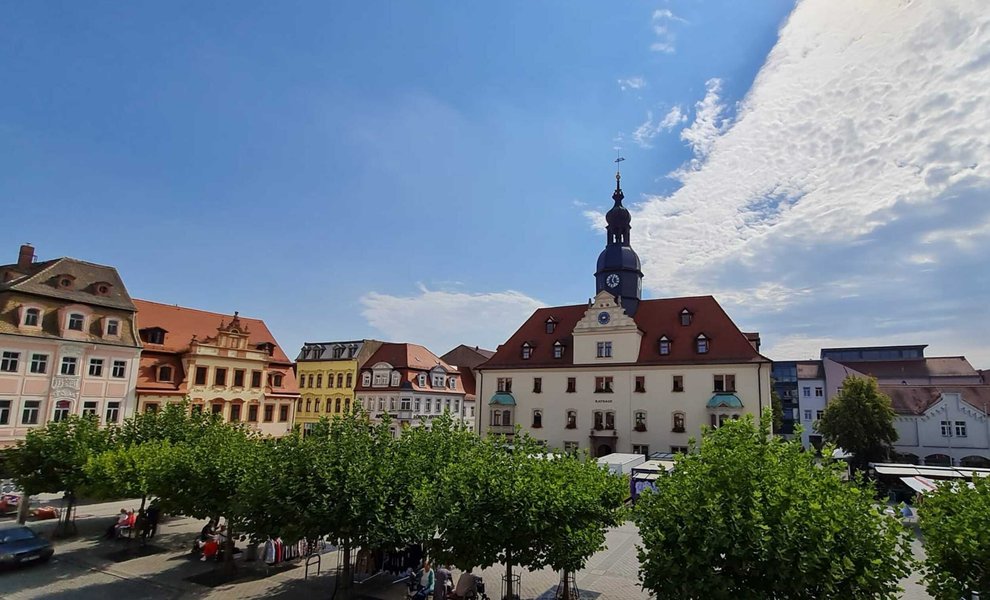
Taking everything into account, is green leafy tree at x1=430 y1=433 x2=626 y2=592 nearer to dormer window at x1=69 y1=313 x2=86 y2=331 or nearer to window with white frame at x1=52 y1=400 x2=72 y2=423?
window with white frame at x1=52 y1=400 x2=72 y2=423

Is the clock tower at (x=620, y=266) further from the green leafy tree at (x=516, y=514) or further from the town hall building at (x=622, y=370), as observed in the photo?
the green leafy tree at (x=516, y=514)

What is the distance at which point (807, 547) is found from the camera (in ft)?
27.9

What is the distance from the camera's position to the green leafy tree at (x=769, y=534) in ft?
27.9

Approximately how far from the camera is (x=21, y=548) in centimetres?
1914

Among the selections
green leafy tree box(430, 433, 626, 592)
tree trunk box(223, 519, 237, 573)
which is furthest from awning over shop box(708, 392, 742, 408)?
tree trunk box(223, 519, 237, 573)

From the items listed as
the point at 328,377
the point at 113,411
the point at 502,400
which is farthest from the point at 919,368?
the point at 113,411

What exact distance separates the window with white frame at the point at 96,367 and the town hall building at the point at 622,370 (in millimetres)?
29858

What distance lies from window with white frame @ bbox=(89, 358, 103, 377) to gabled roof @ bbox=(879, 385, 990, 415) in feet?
220

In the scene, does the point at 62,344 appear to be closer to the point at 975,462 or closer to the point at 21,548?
the point at 21,548

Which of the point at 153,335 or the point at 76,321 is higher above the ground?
the point at 76,321

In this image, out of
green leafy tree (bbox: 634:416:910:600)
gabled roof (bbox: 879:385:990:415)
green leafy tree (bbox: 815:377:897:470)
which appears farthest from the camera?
gabled roof (bbox: 879:385:990:415)

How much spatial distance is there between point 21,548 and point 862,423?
54.5 metres

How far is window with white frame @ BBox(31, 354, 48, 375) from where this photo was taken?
33969 mm

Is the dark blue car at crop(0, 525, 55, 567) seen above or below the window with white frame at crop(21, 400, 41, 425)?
below
